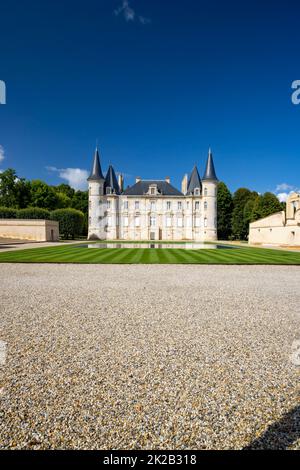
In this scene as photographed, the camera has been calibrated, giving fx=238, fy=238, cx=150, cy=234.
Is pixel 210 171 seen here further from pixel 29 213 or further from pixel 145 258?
pixel 145 258

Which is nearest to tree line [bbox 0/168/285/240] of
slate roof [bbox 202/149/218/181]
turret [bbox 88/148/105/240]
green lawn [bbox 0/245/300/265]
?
turret [bbox 88/148/105/240]

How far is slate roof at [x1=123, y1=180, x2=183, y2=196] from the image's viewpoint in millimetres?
48406

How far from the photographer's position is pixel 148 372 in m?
2.97

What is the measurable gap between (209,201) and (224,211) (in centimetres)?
661

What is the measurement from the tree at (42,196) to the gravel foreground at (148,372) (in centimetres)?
4794

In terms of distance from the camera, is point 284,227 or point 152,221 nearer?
point 284,227

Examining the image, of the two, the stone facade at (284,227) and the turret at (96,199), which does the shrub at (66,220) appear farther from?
the stone facade at (284,227)

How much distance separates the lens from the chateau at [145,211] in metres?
46.4

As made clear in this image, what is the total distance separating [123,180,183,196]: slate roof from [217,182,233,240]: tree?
8.87 m

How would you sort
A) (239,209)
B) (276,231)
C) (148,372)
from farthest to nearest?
(239,209) < (276,231) < (148,372)

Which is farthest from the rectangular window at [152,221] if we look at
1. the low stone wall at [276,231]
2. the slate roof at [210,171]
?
the low stone wall at [276,231]

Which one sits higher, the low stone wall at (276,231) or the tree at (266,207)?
the tree at (266,207)

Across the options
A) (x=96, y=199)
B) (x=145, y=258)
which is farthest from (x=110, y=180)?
(x=145, y=258)
